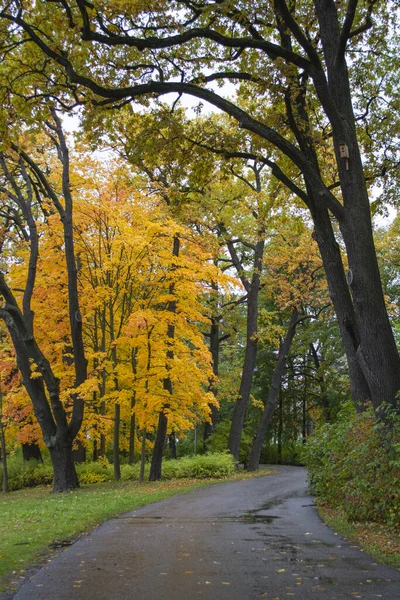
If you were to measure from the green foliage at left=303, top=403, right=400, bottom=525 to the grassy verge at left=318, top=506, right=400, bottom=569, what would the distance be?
0.49 feet

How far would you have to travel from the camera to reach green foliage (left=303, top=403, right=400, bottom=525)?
7496 millimetres

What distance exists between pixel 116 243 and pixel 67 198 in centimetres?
209

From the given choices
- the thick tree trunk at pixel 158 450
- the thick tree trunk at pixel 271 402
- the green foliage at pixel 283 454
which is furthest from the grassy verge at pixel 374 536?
the green foliage at pixel 283 454

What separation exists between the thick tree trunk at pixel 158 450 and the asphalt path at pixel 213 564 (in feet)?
32.4

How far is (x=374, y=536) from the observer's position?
7.57 m

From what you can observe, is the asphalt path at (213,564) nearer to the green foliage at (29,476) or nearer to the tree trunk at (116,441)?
the tree trunk at (116,441)

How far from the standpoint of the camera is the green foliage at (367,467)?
24.6 ft

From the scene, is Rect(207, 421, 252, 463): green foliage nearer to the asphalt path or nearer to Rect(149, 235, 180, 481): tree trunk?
Rect(149, 235, 180, 481): tree trunk

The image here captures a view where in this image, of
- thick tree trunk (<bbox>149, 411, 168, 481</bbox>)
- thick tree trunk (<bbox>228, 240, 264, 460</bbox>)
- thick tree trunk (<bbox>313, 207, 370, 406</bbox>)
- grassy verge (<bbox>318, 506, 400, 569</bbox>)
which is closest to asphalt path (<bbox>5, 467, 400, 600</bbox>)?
grassy verge (<bbox>318, 506, 400, 569</bbox>)

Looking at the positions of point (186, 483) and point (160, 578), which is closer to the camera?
point (160, 578)

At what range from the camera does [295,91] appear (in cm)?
977

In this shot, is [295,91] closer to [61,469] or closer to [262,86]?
[262,86]

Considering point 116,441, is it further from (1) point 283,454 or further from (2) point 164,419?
(1) point 283,454

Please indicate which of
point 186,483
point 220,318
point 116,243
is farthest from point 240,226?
point 186,483
